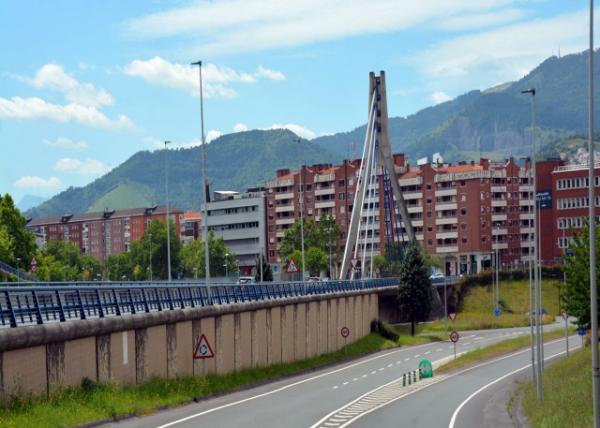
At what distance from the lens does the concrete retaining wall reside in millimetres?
36938

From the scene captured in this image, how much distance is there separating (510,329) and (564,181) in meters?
58.1

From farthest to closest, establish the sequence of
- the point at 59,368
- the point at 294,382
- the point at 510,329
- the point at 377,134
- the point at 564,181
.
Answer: the point at 564,181 < the point at 377,134 < the point at 510,329 < the point at 294,382 < the point at 59,368

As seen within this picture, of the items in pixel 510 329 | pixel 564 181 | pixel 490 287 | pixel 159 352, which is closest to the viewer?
pixel 159 352

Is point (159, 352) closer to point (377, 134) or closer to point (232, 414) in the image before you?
point (232, 414)

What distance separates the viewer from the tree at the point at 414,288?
415ft

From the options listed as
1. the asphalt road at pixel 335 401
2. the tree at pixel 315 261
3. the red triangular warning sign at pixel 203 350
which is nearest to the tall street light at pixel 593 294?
the asphalt road at pixel 335 401

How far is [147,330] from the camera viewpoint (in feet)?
161

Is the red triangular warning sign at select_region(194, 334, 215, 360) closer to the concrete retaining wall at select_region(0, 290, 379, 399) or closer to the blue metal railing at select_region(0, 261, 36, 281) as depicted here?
the concrete retaining wall at select_region(0, 290, 379, 399)

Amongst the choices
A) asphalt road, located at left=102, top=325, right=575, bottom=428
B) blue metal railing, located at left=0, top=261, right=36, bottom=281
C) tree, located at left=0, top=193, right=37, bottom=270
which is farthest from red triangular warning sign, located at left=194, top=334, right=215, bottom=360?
tree, located at left=0, top=193, right=37, bottom=270

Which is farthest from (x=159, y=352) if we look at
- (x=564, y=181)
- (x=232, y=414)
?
(x=564, y=181)

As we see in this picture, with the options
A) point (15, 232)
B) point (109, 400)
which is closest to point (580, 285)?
point (109, 400)

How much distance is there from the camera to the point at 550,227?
613ft

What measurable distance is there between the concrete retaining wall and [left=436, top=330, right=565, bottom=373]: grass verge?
36.2 feet

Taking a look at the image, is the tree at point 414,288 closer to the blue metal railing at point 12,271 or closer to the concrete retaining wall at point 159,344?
the concrete retaining wall at point 159,344
